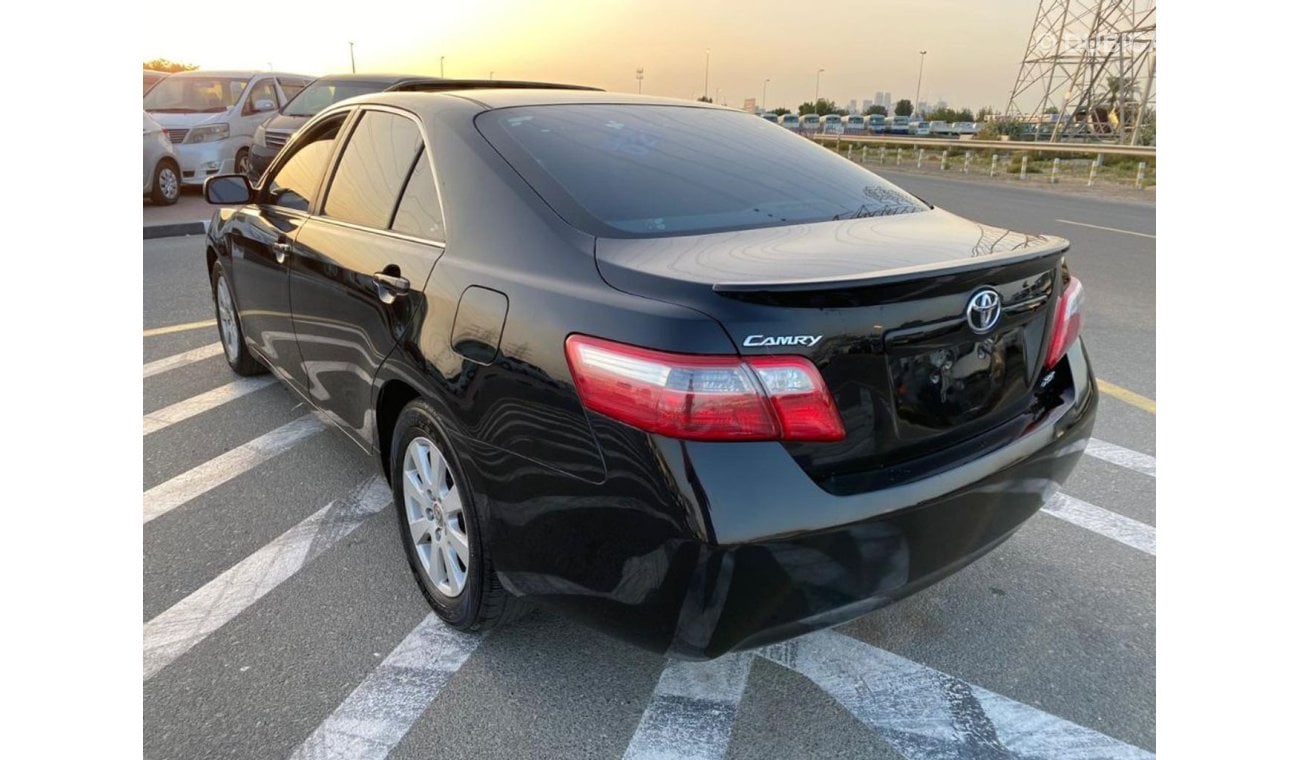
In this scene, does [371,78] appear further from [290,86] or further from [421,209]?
[421,209]

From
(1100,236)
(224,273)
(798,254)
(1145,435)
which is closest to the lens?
(798,254)

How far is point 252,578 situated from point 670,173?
1.95 meters

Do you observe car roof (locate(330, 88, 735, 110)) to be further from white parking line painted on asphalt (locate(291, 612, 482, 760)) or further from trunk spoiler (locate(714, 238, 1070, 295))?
white parking line painted on asphalt (locate(291, 612, 482, 760))

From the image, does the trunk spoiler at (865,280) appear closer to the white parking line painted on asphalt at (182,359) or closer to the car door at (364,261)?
the car door at (364,261)

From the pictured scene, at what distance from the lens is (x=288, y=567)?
309cm

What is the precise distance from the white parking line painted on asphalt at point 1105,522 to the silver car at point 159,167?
38.8 ft

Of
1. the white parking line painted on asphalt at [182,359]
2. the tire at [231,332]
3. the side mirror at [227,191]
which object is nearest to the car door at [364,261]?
the side mirror at [227,191]

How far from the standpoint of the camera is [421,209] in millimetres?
2740

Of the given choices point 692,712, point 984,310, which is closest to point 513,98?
point 984,310

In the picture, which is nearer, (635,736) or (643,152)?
(635,736)

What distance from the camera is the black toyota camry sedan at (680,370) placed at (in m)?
1.84
